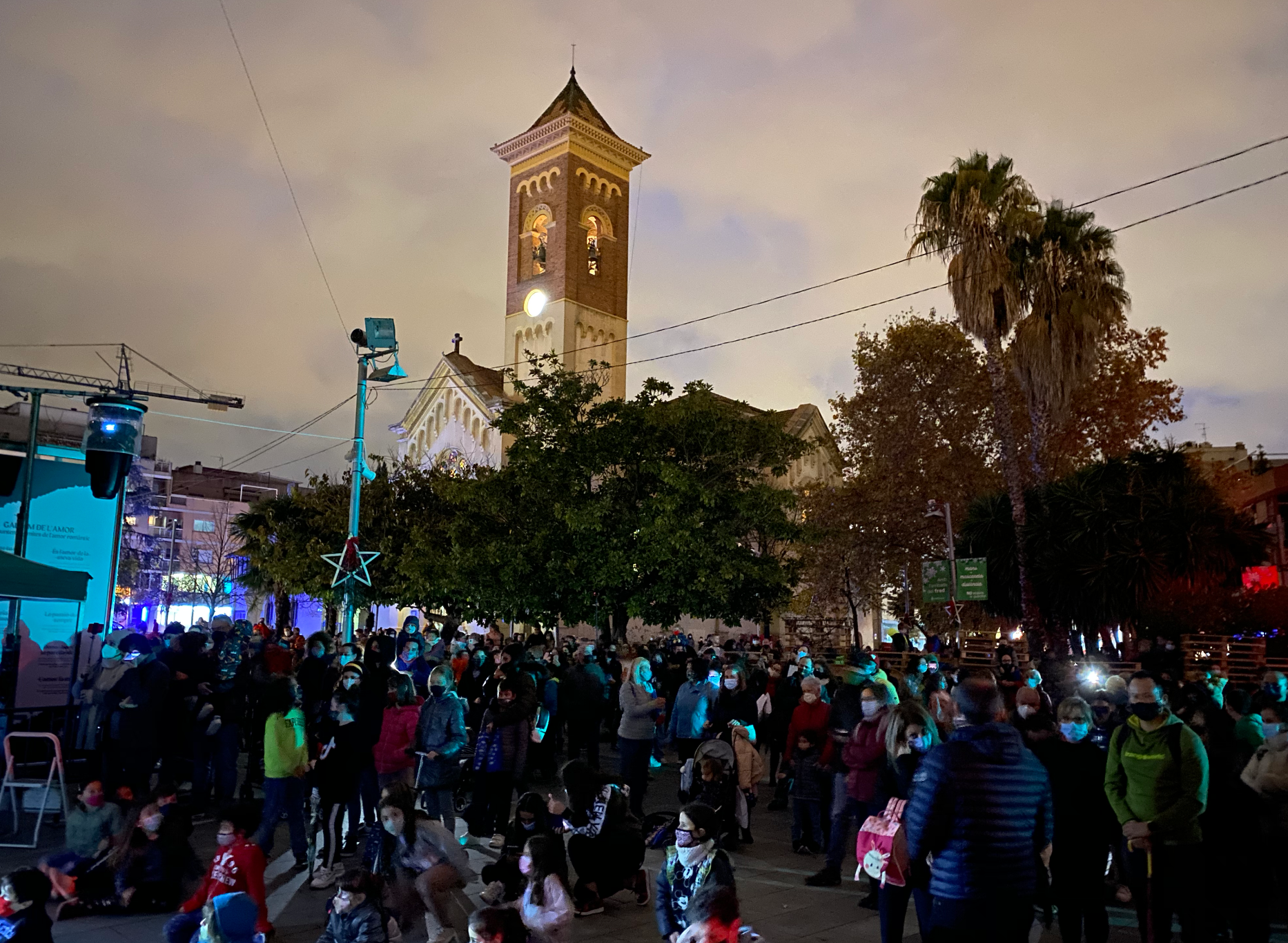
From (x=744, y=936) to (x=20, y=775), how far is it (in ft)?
32.3

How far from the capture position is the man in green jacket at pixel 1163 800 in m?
5.64

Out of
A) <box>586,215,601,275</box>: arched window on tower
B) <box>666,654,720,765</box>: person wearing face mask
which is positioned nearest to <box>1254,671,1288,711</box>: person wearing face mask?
<box>666,654,720,765</box>: person wearing face mask

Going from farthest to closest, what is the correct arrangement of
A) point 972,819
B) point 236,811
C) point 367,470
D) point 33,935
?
point 367,470 < point 236,811 < point 33,935 < point 972,819

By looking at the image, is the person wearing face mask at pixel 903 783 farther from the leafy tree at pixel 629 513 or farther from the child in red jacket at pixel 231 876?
the leafy tree at pixel 629 513

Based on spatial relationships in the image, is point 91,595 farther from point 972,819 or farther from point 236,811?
point 972,819

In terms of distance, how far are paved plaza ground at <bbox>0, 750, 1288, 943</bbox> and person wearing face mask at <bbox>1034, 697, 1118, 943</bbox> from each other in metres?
0.94

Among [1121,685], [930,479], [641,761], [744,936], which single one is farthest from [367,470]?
[930,479]

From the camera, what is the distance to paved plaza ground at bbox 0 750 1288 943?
6688 mm

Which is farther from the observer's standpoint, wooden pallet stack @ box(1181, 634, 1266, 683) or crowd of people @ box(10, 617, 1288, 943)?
wooden pallet stack @ box(1181, 634, 1266, 683)

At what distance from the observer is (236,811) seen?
20.1 feet

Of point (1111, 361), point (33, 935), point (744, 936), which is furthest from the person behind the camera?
point (1111, 361)

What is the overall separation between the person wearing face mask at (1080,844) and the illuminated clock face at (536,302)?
151ft

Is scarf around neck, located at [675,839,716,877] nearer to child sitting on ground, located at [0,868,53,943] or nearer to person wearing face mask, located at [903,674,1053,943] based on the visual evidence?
person wearing face mask, located at [903,674,1053,943]

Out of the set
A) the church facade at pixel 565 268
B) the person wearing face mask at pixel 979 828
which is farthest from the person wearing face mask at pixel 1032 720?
the church facade at pixel 565 268
